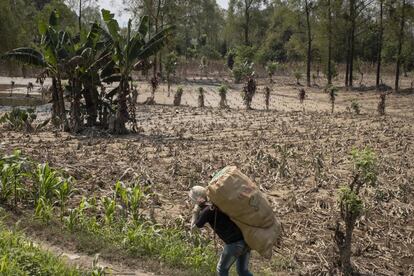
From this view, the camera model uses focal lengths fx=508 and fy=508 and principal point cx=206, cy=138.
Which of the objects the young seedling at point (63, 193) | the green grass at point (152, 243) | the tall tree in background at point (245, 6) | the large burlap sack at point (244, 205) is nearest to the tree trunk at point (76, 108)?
the young seedling at point (63, 193)

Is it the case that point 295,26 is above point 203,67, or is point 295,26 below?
above

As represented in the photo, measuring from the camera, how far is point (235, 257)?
5.10 metres

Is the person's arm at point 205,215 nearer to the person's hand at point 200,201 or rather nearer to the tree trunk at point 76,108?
the person's hand at point 200,201

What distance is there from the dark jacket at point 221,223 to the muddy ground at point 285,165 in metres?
1.33

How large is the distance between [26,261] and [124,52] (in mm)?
10568

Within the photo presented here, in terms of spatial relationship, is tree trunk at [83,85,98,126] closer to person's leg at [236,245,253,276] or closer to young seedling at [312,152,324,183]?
young seedling at [312,152,324,183]

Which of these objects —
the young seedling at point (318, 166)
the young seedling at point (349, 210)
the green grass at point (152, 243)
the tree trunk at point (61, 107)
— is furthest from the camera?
the tree trunk at point (61, 107)

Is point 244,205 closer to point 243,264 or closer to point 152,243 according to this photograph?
point 243,264

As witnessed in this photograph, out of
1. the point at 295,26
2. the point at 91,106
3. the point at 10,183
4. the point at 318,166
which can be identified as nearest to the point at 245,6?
the point at 295,26

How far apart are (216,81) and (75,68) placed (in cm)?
2632

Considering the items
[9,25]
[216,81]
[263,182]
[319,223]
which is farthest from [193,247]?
[216,81]

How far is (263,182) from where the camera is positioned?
9.30 metres

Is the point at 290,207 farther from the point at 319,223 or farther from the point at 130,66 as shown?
the point at 130,66

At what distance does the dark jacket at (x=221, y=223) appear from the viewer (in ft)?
16.4
